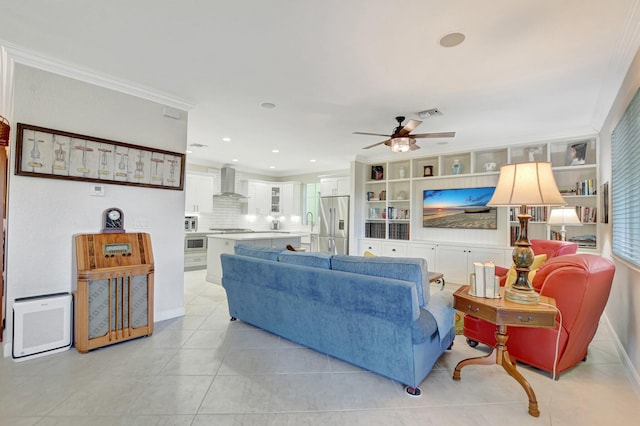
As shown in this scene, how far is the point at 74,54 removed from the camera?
2549 millimetres

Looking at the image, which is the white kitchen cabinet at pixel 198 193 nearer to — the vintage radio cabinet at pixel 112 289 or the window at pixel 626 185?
the vintage radio cabinet at pixel 112 289

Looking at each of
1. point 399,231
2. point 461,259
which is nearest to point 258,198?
point 399,231

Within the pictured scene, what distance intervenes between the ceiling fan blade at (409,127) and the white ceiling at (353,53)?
11.6 inches

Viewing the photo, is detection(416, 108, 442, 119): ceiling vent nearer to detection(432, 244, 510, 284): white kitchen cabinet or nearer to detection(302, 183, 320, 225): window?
detection(432, 244, 510, 284): white kitchen cabinet

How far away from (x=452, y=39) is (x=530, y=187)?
1.25m

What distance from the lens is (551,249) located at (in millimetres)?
3781

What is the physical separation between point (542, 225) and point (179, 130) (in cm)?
566

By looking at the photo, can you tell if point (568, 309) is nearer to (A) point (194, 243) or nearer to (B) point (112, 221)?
(B) point (112, 221)

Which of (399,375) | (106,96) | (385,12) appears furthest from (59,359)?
(385,12)

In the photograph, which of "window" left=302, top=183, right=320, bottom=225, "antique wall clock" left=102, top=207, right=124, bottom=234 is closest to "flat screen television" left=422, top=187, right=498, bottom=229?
"window" left=302, top=183, right=320, bottom=225

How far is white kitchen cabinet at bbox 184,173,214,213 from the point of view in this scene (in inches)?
266

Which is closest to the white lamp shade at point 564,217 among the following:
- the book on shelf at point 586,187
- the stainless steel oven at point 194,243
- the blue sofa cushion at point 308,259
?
the book on shelf at point 586,187

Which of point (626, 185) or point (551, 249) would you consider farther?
point (551, 249)

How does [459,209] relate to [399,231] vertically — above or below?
above
